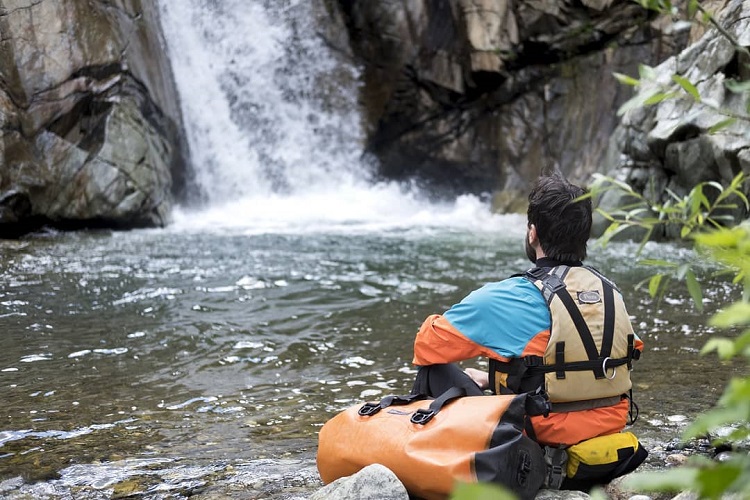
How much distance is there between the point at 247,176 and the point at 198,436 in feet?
47.6

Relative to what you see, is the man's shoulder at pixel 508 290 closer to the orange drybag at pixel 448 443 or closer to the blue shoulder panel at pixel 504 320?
the blue shoulder panel at pixel 504 320

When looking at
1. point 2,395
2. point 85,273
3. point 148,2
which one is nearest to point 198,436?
point 2,395

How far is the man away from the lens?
2568mm

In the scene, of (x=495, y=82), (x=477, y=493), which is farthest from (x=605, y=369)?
(x=495, y=82)

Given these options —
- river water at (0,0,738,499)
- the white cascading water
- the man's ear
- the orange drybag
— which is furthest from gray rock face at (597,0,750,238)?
the orange drybag

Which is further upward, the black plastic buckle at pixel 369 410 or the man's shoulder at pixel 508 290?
the man's shoulder at pixel 508 290

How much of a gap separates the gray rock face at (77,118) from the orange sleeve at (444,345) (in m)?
10.6

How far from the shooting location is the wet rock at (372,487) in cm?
235

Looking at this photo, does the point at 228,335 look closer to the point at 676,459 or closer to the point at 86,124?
the point at 676,459

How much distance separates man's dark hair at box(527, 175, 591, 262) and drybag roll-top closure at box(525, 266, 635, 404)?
0.51 ft

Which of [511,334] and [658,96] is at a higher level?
[658,96]

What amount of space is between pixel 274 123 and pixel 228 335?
1358 cm

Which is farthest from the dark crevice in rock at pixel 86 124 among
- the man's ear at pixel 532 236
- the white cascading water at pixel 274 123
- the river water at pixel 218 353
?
the man's ear at pixel 532 236

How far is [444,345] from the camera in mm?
2650
